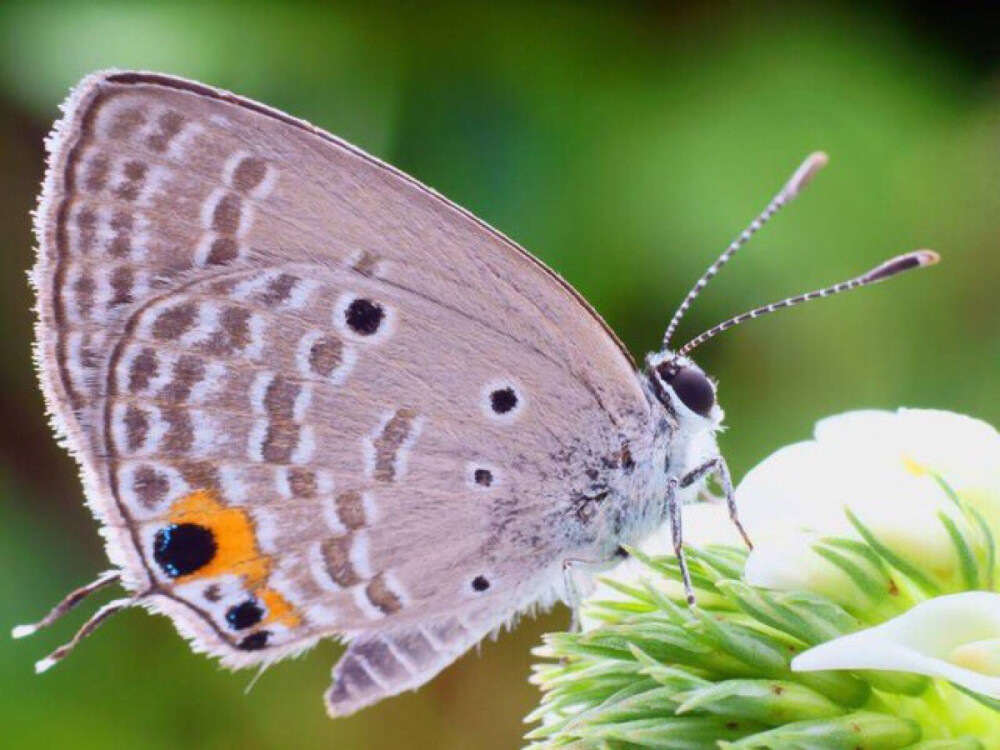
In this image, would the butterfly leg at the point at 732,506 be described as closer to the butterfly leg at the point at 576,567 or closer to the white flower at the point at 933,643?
the butterfly leg at the point at 576,567

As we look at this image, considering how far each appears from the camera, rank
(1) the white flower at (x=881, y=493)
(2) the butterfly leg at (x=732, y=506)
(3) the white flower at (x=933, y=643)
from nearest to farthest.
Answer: (3) the white flower at (x=933, y=643) < (1) the white flower at (x=881, y=493) < (2) the butterfly leg at (x=732, y=506)

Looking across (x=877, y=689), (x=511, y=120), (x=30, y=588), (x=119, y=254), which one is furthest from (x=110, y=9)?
(x=877, y=689)

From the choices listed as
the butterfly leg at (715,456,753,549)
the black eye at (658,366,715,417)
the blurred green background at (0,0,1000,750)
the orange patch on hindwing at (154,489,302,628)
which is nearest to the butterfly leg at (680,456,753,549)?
the butterfly leg at (715,456,753,549)

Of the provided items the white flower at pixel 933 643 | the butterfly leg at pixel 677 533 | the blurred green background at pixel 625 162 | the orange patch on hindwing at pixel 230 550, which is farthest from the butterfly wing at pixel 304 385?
the blurred green background at pixel 625 162

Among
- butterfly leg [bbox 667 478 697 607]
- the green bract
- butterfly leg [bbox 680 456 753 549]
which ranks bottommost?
the green bract

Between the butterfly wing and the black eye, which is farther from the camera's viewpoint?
the black eye

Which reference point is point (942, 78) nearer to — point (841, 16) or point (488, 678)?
point (841, 16)

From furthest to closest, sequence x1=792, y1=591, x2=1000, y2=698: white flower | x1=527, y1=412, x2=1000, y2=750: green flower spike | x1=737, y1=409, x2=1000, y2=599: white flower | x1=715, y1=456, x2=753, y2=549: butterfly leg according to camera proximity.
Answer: x1=715, y1=456, x2=753, y2=549: butterfly leg < x1=737, y1=409, x2=1000, y2=599: white flower < x1=527, y1=412, x2=1000, y2=750: green flower spike < x1=792, y1=591, x2=1000, y2=698: white flower

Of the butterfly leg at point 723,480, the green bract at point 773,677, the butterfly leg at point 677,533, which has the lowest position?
the green bract at point 773,677

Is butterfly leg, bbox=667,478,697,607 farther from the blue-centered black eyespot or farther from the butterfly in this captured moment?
the blue-centered black eyespot
